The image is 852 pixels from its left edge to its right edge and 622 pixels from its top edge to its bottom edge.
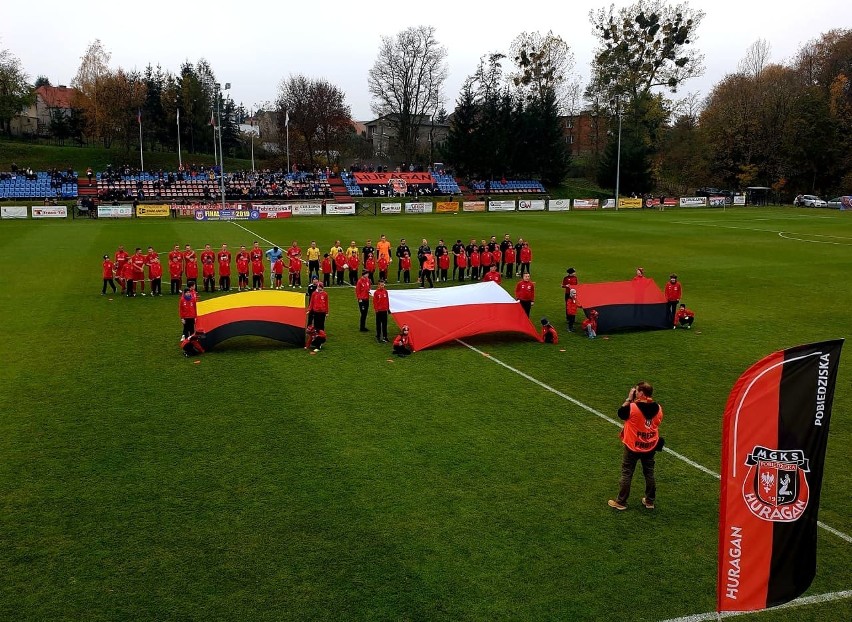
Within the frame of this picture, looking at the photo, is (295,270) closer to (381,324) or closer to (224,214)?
(381,324)

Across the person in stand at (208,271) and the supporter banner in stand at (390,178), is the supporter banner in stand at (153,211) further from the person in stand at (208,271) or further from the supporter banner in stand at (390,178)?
the person in stand at (208,271)

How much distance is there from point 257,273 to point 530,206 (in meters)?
44.4

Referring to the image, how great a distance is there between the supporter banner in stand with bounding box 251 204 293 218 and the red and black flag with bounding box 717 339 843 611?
53.7 meters

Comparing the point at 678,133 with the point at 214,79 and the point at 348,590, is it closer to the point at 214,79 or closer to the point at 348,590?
the point at 214,79

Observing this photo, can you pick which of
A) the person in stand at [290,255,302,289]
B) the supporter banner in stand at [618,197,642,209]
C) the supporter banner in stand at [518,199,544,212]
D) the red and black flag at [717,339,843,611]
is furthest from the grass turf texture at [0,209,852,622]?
the supporter banner in stand at [618,197,642,209]

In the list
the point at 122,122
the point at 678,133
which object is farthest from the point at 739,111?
the point at 122,122

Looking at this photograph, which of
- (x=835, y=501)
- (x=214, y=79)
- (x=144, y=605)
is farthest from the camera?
(x=214, y=79)

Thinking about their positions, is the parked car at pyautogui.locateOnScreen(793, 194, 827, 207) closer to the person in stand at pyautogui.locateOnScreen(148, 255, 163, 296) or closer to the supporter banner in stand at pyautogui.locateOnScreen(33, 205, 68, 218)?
the person in stand at pyautogui.locateOnScreen(148, 255, 163, 296)

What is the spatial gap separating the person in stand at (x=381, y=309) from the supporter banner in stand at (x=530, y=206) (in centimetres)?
4892

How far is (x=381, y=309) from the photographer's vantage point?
17.9m

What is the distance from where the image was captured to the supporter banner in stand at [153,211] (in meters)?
56.0

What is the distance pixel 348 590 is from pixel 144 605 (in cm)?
204

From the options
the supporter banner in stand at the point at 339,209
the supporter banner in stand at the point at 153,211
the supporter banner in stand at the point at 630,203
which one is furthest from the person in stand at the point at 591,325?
the supporter banner in stand at the point at 630,203

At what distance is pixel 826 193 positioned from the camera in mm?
79750
